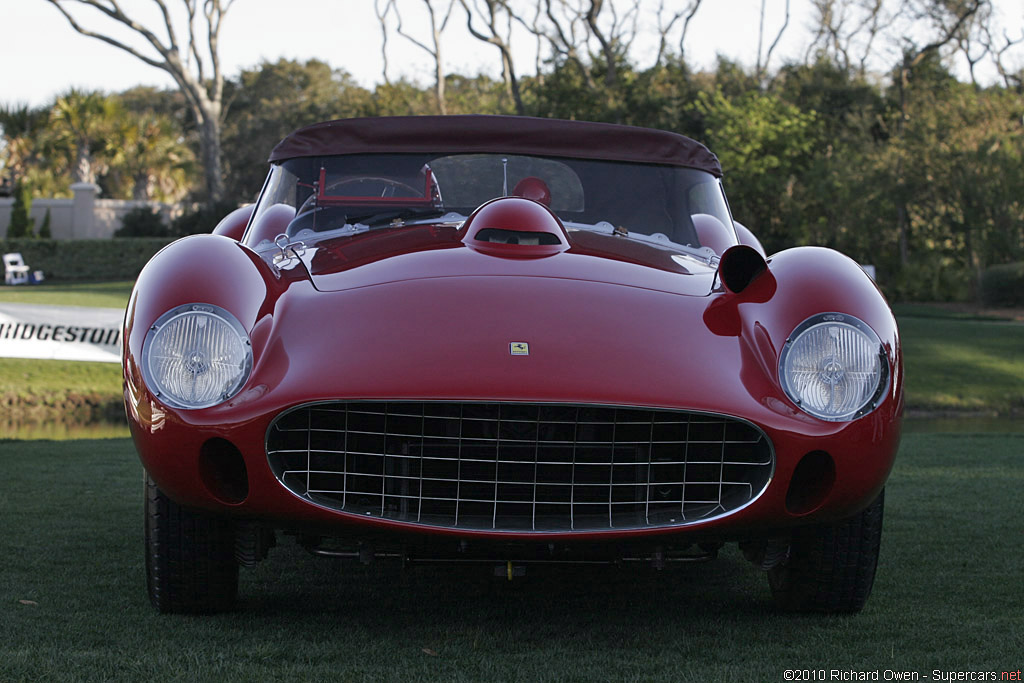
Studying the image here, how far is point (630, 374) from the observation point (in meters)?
2.49

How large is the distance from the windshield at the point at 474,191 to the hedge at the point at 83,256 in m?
27.0

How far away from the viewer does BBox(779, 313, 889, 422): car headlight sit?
8.46 ft

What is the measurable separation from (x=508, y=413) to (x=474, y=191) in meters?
1.71

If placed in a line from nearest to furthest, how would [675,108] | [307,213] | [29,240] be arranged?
[307,213] → [29,240] → [675,108]

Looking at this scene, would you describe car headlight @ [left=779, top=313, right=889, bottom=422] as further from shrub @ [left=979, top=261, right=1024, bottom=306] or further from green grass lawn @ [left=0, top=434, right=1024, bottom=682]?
shrub @ [left=979, top=261, right=1024, bottom=306]

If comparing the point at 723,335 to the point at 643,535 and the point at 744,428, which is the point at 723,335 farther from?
the point at 643,535

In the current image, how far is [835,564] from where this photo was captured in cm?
286

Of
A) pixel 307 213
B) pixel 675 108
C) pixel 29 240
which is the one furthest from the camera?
pixel 675 108

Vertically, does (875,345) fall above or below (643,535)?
above

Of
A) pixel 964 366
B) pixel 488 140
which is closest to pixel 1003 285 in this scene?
pixel 964 366

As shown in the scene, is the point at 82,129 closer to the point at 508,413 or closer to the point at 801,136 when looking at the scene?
the point at 801,136

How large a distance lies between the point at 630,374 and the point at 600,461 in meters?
0.22

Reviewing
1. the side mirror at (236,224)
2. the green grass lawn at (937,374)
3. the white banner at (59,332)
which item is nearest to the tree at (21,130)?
the green grass lawn at (937,374)

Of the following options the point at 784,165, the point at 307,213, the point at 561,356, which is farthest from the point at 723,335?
the point at 784,165
